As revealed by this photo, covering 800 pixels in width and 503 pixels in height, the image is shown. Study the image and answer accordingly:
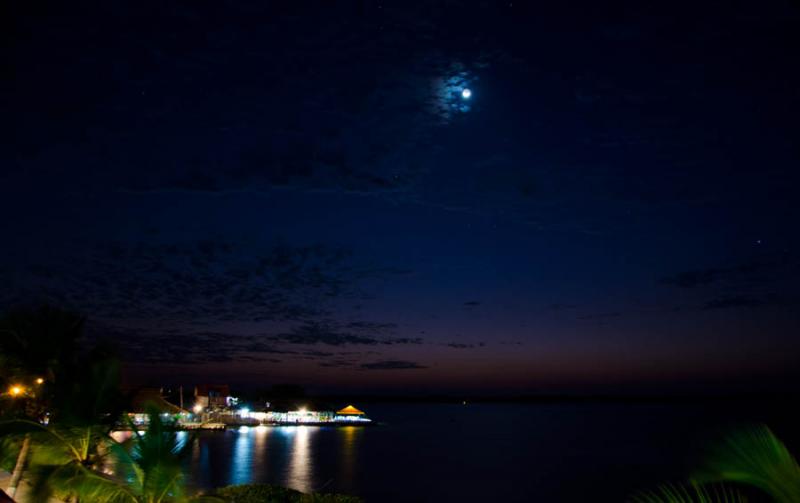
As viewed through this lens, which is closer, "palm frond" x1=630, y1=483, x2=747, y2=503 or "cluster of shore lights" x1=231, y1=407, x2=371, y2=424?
"palm frond" x1=630, y1=483, x2=747, y2=503

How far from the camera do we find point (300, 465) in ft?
172

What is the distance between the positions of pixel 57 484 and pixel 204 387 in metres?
105

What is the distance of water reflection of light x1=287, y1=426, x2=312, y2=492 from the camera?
4212 centimetres

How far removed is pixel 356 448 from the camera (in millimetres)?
69125

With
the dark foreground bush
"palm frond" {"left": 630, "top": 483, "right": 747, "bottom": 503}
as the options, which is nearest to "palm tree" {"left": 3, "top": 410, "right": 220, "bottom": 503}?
"palm frond" {"left": 630, "top": 483, "right": 747, "bottom": 503}

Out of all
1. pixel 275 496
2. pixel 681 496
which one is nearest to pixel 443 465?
pixel 275 496

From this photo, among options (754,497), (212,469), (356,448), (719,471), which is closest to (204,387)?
(356,448)

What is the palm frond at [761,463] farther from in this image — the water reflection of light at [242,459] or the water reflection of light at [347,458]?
the water reflection of light at [242,459]

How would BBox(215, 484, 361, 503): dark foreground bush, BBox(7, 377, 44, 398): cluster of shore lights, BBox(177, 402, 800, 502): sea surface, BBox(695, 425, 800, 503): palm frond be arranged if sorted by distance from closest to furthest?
BBox(695, 425, 800, 503): palm frond
BBox(7, 377, 44, 398): cluster of shore lights
BBox(215, 484, 361, 503): dark foreground bush
BBox(177, 402, 800, 502): sea surface

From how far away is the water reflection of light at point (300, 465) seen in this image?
4212 cm

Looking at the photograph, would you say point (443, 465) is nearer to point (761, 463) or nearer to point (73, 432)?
point (73, 432)

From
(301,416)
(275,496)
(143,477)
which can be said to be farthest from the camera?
(301,416)

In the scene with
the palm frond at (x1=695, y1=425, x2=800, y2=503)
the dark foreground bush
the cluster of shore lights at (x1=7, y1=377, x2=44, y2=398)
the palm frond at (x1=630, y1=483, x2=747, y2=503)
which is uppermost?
the cluster of shore lights at (x1=7, y1=377, x2=44, y2=398)

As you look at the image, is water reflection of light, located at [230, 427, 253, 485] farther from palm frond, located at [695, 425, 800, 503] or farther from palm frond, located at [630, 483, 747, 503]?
palm frond, located at [695, 425, 800, 503]
